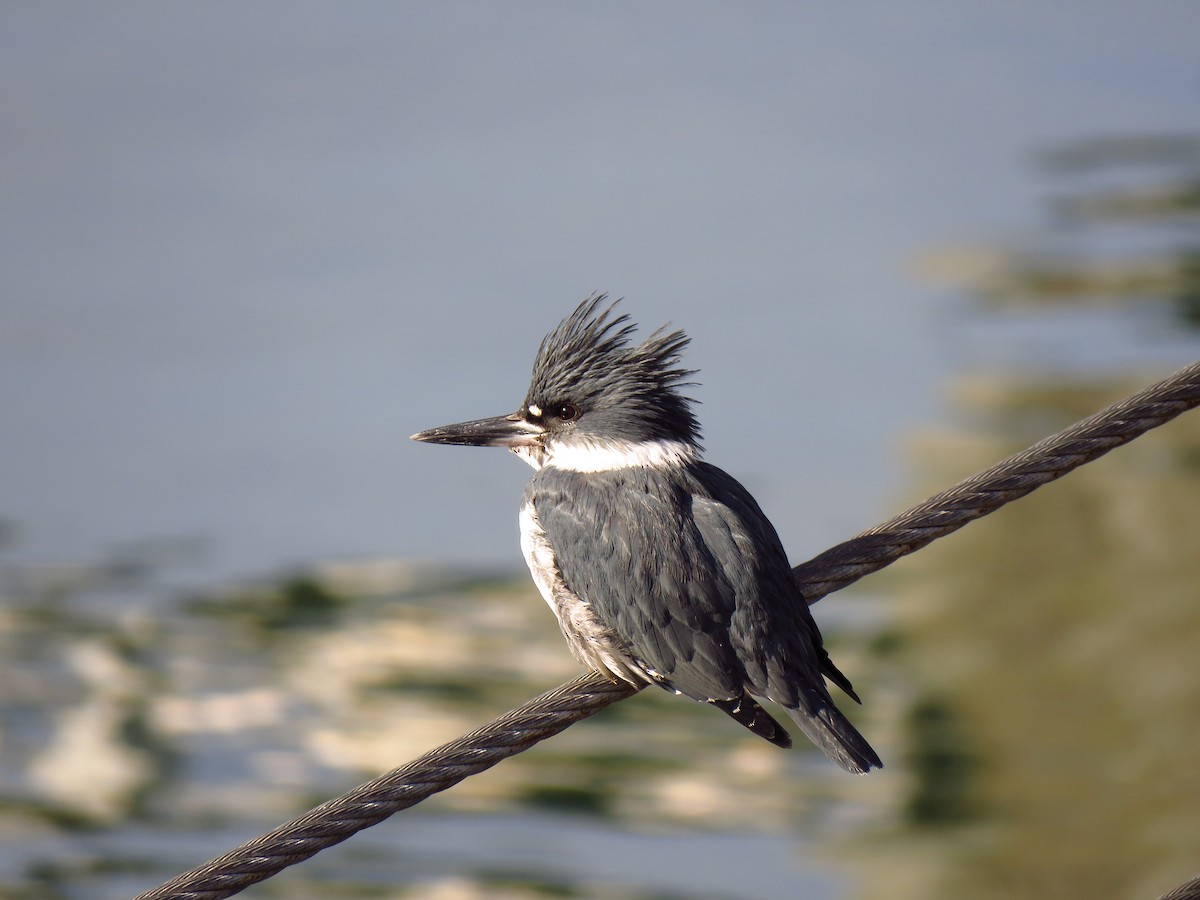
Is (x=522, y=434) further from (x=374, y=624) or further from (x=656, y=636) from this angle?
(x=374, y=624)

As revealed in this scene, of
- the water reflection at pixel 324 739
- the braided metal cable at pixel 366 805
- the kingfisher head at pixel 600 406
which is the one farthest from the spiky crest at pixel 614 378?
the water reflection at pixel 324 739

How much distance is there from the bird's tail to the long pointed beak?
36.2 inches

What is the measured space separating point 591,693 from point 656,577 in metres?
0.32

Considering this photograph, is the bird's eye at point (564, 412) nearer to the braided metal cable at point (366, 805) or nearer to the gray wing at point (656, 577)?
the gray wing at point (656, 577)

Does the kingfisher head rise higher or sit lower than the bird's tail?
higher

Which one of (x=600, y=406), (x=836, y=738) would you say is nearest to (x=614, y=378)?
(x=600, y=406)

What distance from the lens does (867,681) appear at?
12.9 meters

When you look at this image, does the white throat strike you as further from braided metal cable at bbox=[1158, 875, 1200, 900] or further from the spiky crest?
braided metal cable at bbox=[1158, 875, 1200, 900]

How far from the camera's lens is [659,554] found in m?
Answer: 2.54

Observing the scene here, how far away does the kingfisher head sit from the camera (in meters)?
2.86

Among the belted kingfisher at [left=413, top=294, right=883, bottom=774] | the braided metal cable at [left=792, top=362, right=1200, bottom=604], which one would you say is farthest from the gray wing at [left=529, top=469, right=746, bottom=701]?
the braided metal cable at [left=792, top=362, right=1200, bottom=604]

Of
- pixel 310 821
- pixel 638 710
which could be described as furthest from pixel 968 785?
pixel 310 821

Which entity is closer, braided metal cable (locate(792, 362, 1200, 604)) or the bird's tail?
braided metal cable (locate(792, 362, 1200, 604))

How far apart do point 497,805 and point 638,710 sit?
1.49 meters
